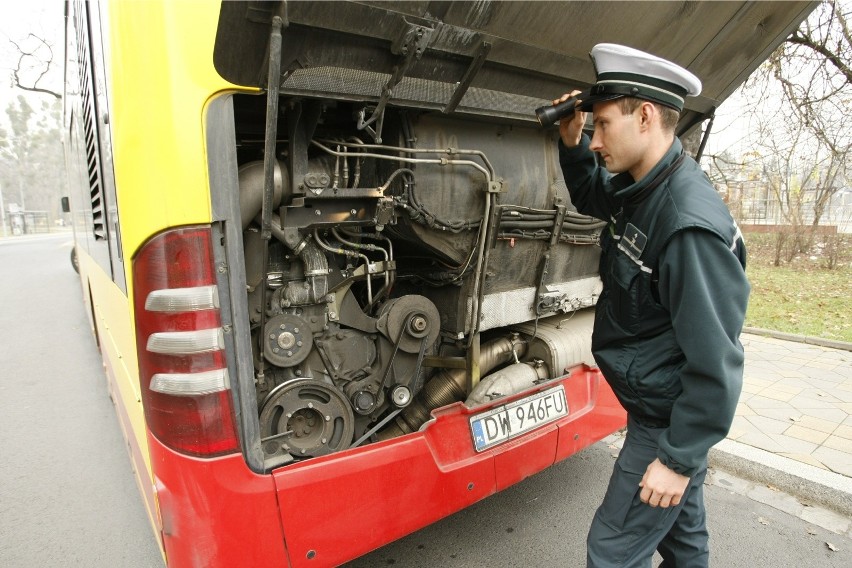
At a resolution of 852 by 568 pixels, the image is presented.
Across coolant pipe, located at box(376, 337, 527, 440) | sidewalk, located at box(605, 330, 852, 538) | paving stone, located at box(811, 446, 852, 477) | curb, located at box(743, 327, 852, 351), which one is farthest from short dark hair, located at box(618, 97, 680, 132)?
curb, located at box(743, 327, 852, 351)

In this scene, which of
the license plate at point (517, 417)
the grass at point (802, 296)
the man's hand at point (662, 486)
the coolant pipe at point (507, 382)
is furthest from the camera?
the grass at point (802, 296)

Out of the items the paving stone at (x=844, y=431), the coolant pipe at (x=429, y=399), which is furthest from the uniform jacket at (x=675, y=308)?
the paving stone at (x=844, y=431)

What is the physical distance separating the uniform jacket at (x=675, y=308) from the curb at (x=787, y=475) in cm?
209

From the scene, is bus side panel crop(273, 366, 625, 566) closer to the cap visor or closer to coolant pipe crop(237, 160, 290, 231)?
coolant pipe crop(237, 160, 290, 231)

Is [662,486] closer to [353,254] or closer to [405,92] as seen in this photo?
[353,254]

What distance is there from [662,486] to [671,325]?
1.52 feet

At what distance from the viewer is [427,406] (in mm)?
2566

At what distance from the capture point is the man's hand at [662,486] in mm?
1423

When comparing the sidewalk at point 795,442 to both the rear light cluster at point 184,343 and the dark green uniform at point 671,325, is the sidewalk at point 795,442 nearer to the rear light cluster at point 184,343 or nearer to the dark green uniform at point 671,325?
the dark green uniform at point 671,325

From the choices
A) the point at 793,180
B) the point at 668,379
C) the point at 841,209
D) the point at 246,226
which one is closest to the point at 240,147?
the point at 246,226

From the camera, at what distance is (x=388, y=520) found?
1898 mm

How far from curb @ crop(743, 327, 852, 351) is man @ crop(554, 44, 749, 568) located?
15.8ft

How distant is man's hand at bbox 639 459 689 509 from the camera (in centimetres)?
142

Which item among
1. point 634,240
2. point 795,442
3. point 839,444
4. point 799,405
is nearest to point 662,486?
point 634,240
